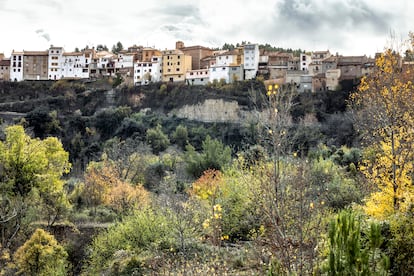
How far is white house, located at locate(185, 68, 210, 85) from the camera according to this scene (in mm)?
75500

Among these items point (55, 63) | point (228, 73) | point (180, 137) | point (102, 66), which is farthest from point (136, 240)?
point (55, 63)

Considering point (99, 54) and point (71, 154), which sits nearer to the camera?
point (71, 154)

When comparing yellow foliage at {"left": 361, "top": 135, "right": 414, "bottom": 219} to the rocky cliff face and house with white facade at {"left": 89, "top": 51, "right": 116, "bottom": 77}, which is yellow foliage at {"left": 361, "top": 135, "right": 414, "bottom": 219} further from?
house with white facade at {"left": 89, "top": 51, "right": 116, "bottom": 77}

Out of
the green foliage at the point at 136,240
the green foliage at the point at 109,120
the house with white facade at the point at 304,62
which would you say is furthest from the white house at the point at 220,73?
the green foliage at the point at 136,240

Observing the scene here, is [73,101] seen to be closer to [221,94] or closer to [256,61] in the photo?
[221,94]

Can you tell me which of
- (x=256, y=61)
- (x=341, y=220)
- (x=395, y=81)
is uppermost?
(x=256, y=61)

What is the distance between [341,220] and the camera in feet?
23.6

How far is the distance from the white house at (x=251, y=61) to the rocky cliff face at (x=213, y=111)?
898cm

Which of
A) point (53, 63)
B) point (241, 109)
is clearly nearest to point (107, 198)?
point (241, 109)

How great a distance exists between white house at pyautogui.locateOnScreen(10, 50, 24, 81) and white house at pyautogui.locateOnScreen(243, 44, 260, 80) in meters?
39.9

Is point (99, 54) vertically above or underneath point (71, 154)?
above

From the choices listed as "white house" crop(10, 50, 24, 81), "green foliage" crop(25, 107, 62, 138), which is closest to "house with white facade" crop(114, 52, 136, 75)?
"white house" crop(10, 50, 24, 81)

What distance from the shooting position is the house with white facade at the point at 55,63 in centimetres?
8544

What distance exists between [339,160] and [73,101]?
167 ft
